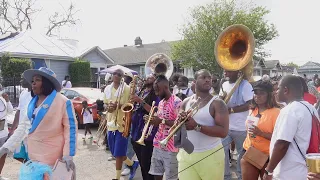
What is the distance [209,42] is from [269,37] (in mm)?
6625

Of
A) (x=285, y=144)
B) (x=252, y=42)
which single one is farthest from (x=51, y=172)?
(x=252, y=42)

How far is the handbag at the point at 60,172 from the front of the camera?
3.51 m

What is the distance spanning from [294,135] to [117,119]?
3.38 meters

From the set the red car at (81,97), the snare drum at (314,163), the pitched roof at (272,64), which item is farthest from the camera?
the pitched roof at (272,64)

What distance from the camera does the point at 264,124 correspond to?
3.80 m

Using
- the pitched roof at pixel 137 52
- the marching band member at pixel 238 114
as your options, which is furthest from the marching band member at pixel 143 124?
the pitched roof at pixel 137 52

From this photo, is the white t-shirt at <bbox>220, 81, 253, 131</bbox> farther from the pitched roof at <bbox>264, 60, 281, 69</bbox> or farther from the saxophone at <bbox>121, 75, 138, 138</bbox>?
the pitched roof at <bbox>264, 60, 281, 69</bbox>

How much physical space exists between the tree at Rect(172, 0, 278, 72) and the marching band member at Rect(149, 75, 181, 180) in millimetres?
24575

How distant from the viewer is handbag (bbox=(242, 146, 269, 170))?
3.71 metres

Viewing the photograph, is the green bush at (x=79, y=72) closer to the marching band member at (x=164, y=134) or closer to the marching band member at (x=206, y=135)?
the marching band member at (x=164, y=134)

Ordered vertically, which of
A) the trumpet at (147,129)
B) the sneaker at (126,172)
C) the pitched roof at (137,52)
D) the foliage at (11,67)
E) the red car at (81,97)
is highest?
the pitched roof at (137,52)

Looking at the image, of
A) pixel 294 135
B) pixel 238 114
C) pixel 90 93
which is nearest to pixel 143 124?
pixel 238 114

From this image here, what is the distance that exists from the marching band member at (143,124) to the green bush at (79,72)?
1901 centimetres

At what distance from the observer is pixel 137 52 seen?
Answer: 38125 mm
